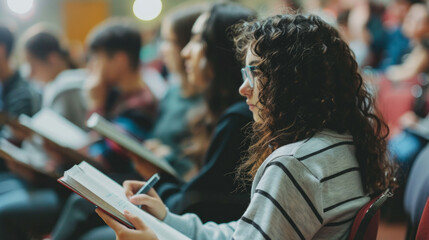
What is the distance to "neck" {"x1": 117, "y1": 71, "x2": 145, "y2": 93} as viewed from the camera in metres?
2.82

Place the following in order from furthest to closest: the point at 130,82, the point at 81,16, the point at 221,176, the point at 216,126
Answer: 1. the point at 81,16
2. the point at 130,82
3. the point at 216,126
4. the point at 221,176

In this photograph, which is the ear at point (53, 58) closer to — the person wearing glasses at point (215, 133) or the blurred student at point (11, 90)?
the blurred student at point (11, 90)

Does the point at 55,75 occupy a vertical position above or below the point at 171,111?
above

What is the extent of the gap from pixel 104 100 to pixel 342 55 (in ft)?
6.56

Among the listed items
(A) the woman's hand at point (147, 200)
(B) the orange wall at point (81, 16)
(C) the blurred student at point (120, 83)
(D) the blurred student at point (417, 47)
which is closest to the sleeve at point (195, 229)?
Answer: (A) the woman's hand at point (147, 200)

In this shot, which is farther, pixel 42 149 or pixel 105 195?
pixel 42 149

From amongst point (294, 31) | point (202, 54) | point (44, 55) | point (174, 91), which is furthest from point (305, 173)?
point (44, 55)

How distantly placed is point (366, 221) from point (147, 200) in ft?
1.82

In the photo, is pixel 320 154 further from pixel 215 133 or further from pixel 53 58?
pixel 53 58

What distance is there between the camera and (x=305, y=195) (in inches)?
37.6

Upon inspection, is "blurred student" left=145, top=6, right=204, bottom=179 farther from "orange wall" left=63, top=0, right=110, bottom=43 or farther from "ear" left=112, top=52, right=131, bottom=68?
"orange wall" left=63, top=0, right=110, bottom=43

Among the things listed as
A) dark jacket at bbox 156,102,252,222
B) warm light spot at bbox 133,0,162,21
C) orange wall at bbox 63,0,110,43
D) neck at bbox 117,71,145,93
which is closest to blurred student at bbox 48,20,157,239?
neck at bbox 117,71,145,93

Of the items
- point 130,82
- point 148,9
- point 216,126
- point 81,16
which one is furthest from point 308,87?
point 81,16

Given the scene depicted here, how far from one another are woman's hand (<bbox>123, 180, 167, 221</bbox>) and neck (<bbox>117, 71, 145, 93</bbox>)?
5.16 ft
